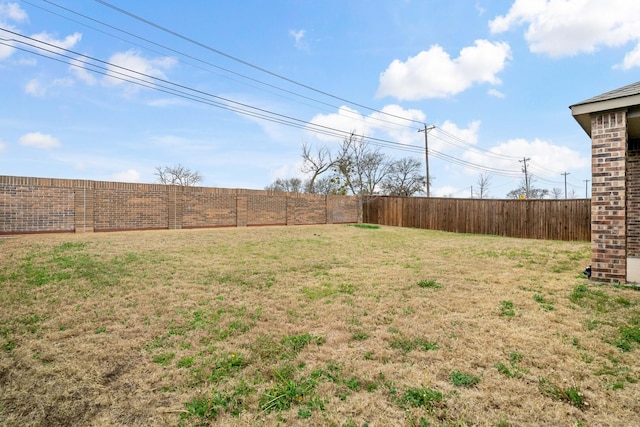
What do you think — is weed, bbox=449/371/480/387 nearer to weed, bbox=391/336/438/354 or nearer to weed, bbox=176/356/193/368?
weed, bbox=391/336/438/354

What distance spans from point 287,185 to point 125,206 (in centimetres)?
2997

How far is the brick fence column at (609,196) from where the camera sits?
4.86 m

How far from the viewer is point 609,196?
4.96 m

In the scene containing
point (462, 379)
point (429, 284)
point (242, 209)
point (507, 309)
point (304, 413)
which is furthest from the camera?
point (242, 209)

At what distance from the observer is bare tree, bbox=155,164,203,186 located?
3681cm

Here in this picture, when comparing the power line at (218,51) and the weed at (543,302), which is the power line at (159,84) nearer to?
the power line at (218,51)

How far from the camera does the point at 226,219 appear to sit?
1459 centimetres

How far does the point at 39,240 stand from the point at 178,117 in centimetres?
800

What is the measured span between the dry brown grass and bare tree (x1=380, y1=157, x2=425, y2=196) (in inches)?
977

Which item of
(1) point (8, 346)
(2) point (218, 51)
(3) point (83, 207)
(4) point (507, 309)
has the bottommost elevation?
(1) point (8, 346)

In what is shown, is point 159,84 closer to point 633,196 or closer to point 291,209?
point 291,209

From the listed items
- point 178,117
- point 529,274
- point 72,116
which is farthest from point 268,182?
point 529,274

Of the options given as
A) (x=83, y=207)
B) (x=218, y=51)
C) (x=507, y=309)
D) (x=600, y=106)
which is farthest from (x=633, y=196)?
(x=83, y=207)

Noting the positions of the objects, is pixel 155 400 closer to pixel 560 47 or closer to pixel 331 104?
pixel 560 47
